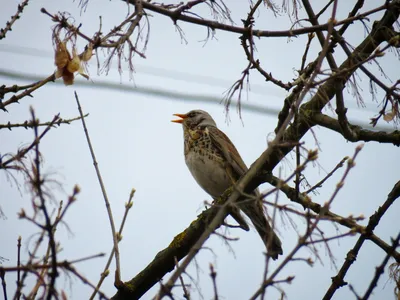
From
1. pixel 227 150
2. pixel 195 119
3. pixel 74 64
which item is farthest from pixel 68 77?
pixel 195 119

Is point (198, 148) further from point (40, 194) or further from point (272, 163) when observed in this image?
point (40, 194)

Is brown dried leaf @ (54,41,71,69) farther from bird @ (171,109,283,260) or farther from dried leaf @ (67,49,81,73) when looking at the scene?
bird @ (171,109,283,260)

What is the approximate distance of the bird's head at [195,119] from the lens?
22.1 feet

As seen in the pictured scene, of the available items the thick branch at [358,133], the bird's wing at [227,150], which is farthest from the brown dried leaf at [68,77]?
the bird's wing at [227,150]

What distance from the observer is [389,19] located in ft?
10.9

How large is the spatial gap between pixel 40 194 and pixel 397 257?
7.50 ft

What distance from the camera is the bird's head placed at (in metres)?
6.74

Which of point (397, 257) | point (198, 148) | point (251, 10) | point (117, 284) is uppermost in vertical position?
point (198, 148)

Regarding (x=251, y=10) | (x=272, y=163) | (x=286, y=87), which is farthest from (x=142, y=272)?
(x=251, y=10)

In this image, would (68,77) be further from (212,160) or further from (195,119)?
(195,119)

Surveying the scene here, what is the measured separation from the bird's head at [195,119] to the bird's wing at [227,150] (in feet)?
1.68

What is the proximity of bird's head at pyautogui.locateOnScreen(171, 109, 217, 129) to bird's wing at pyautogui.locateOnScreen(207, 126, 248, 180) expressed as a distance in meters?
0.51

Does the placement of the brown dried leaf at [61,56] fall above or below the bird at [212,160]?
below

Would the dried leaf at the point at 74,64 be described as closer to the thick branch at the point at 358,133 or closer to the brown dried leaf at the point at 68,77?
the brown dried leaf at the point at 68,77
